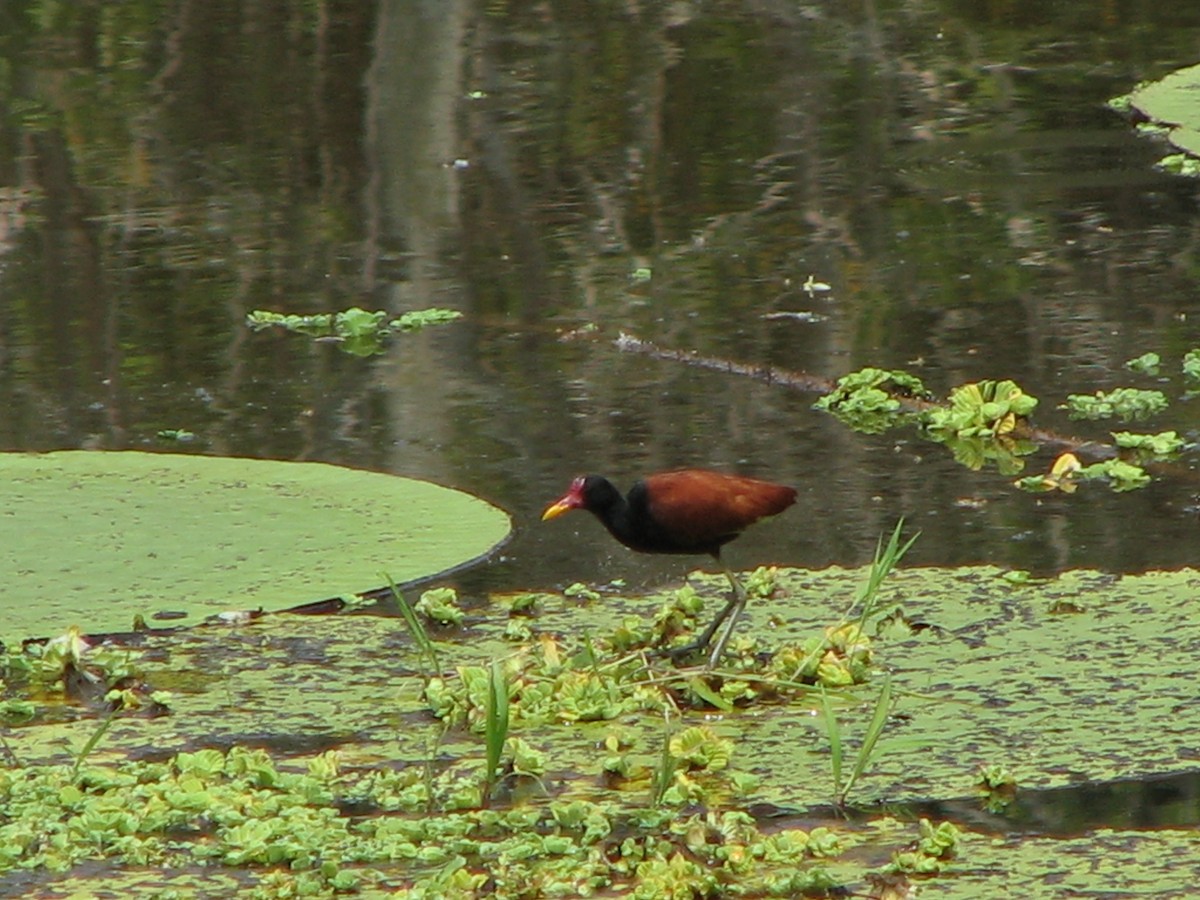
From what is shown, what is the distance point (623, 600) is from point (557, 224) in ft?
14.1

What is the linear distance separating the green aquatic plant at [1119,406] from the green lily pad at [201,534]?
183cm

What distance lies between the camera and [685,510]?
530 cm

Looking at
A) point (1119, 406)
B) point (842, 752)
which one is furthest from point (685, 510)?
point (1119, 406)

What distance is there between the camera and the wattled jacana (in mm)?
5301

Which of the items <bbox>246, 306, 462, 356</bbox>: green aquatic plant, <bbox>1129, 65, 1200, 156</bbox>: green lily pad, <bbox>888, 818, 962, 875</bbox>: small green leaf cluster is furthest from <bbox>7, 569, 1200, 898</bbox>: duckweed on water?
<bbox>1129, 65, 1200, 156</bbox>: green lily pad

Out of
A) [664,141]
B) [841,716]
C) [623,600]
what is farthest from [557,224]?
[841,716]

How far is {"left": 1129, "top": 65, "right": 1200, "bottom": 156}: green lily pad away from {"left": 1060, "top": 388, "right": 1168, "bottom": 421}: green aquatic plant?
130 inches

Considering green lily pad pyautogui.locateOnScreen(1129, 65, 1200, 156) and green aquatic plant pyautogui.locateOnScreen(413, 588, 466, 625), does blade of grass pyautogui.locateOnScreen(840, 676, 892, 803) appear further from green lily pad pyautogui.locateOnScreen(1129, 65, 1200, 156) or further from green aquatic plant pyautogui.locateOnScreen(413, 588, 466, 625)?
green lily pad pyautogui.locateOnScreen(1129, 65, 1200, 156)

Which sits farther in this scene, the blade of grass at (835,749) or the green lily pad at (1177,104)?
the green lily pad at (1177,104)

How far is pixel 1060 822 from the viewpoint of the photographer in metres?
4.34

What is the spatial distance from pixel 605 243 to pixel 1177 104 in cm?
298

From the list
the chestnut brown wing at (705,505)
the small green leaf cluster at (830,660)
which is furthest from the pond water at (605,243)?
the small green leaf cluster at (830,660)

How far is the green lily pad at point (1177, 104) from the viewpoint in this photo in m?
10.3

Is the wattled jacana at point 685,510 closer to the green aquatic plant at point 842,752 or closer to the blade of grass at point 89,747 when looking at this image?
the green aquatic plant at point 842,752
